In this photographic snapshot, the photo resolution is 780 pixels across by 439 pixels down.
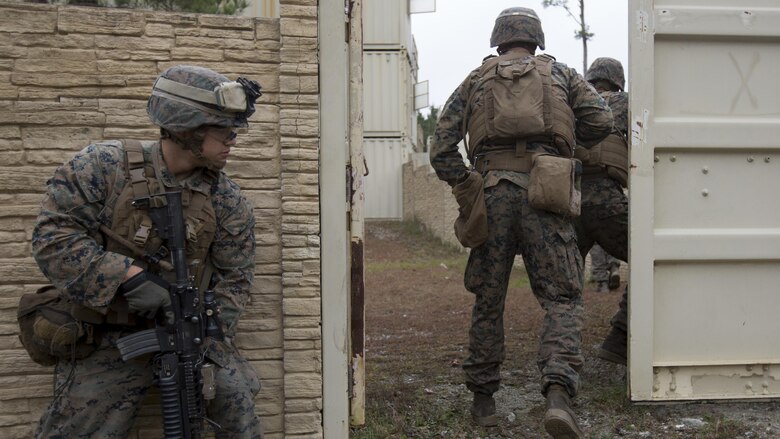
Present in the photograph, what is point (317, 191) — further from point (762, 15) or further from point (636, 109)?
point (762, 15)

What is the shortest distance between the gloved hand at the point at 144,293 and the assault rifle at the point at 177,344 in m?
0.03

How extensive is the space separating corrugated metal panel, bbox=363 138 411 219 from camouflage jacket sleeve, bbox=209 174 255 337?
54.9 ft

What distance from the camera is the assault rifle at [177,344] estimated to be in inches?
95.4

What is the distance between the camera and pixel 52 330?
8.04 feet

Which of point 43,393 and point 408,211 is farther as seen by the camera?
point 408,211

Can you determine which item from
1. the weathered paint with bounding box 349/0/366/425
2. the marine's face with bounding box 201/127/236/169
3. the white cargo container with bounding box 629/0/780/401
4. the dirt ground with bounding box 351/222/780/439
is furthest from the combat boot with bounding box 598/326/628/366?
the marine's face with bounding box 201/127/236/169

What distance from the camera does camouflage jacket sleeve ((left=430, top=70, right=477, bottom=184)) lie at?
154 inches

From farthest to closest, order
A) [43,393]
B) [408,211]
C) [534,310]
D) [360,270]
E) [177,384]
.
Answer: [408,211] → [534,310] → [360,270] → [43,393] → [177,384]

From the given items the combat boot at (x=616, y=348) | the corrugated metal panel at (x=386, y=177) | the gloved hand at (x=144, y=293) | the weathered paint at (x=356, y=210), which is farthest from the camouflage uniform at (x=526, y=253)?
the corrugated metal panel at (x=386, y=177)

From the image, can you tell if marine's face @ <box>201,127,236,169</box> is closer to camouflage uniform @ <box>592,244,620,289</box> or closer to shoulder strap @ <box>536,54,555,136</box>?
shoulder strap @ <box>536,54,555,136</box>

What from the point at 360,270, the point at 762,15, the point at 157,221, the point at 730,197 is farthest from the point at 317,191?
the point at 762,15

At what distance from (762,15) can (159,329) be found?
132 inches

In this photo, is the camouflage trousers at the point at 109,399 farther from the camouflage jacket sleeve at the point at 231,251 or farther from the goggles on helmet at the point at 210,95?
the goggles on helmet at the point at 210,95

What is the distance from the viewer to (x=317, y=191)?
3.21 m
